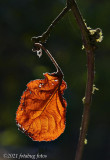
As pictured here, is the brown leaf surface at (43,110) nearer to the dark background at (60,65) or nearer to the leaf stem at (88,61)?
the leaf stem at (88,61)

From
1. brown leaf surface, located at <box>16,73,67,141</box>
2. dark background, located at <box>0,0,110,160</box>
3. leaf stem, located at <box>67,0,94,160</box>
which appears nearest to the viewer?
leaf stem, located at <box>67,0,94,160</box>

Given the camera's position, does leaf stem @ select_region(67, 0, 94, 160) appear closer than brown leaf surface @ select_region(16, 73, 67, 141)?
Yes

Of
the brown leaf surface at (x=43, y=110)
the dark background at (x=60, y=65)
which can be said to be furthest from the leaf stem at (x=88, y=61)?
the dark background at (x=60, y=65)

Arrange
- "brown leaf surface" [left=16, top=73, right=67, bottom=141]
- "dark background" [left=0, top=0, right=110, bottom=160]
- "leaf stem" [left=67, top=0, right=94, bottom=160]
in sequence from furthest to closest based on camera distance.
Result: "dark background" [left=0, top=0, right=110, bottom=160] → "brown leaf surface" [left=16, top=73, right=67, bottom=141] → "leaf stem" [left=67, top=0, right=94, bottom=160]

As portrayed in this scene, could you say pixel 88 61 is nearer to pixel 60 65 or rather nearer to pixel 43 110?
pixel 43 110

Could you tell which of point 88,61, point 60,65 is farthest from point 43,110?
point 60,65

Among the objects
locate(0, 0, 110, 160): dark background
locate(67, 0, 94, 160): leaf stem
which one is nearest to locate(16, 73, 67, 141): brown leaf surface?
locate(67, 0, 94, 160): leaf stem

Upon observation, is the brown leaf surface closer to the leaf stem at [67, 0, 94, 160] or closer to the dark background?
the leaf stem at [67, 0, 94, 160]
